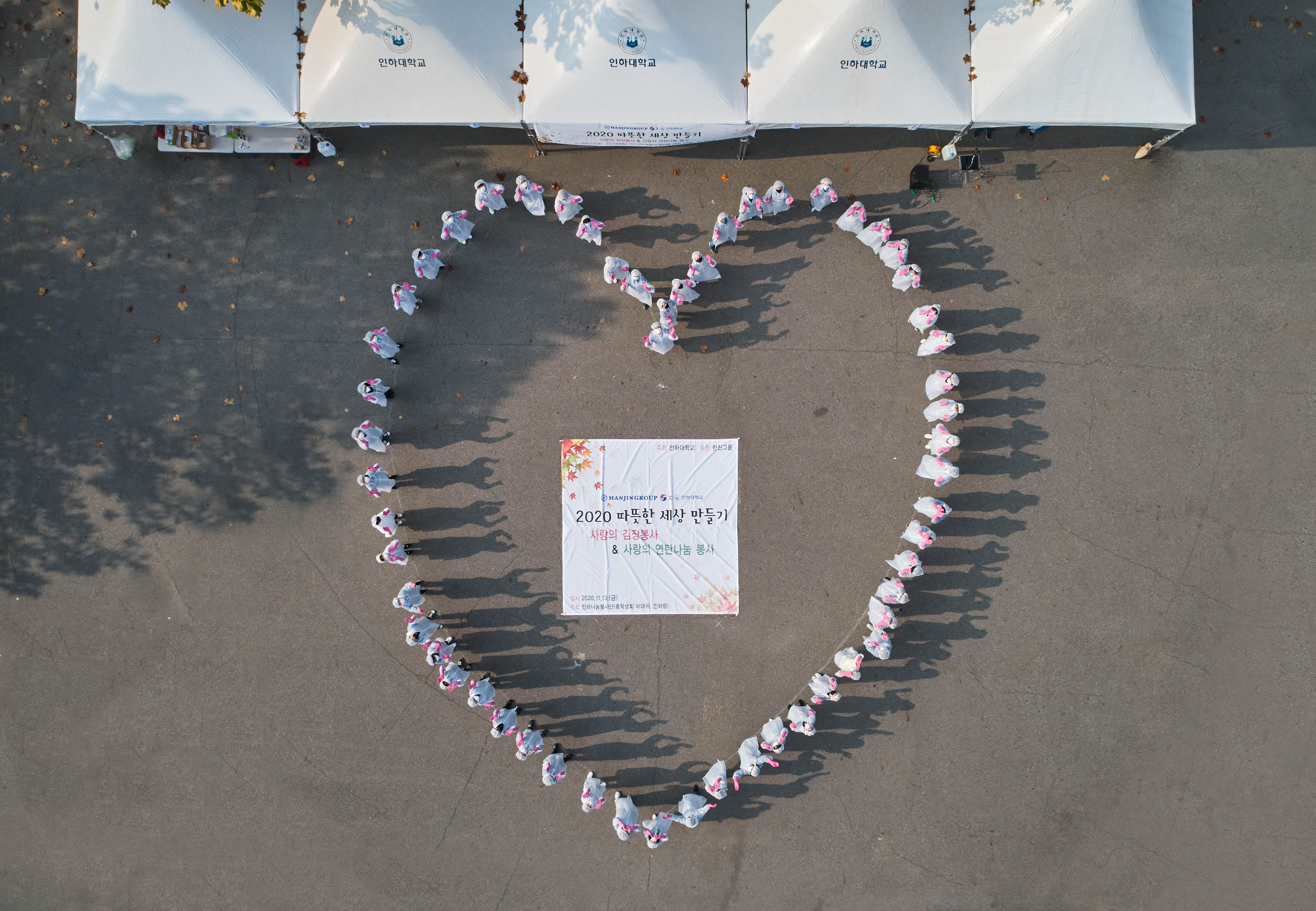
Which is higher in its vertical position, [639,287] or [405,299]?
[639,287]

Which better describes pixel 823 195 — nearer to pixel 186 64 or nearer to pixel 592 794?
pixel 186 64

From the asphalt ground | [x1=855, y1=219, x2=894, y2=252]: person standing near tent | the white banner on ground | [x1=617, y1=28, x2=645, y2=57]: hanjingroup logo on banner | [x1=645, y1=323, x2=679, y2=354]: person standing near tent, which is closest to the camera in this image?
[x1=617, y1=28, x2=645, y2=57]: hanjingroup logo on banner

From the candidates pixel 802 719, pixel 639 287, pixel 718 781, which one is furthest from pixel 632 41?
pixel 718 781

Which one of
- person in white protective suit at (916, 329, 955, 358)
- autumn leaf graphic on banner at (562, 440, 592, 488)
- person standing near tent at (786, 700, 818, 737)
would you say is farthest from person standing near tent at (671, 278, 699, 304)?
person standing near tent at (786, 700, 818, 737)

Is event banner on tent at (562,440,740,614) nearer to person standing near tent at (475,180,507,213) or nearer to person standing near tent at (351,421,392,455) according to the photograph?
person standing near tent at (351,421,392,455)

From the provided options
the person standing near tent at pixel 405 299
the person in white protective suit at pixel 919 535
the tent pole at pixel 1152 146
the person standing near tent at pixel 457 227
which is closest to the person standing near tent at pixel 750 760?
the person in white protective suit at pixel 919 535

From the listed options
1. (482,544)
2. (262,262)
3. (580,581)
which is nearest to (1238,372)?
(580,581)
